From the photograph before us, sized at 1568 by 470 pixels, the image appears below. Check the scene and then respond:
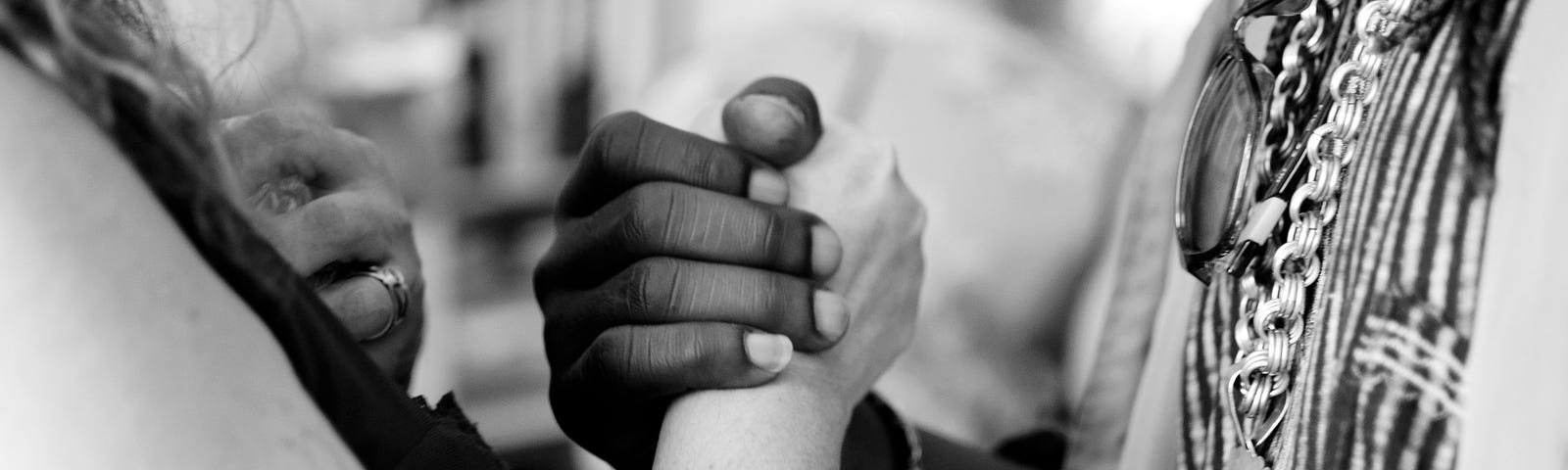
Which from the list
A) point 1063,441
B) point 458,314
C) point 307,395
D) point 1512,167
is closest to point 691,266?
point 307,395

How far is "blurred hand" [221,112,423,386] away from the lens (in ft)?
1.75

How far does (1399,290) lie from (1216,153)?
0.11m

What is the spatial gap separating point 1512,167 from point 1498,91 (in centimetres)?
4

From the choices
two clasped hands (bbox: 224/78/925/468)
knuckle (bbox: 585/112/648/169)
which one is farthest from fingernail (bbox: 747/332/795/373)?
knuckle (bbox: 585/112/648/169)

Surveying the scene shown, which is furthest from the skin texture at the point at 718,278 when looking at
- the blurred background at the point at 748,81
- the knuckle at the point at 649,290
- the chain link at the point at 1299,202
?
the chain link at the point at 1299,202

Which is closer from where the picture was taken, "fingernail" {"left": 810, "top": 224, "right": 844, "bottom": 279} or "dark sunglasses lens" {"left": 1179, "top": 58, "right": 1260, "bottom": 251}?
"dark sunglasses lens" {"left": 1179, "top": 58, "right": 1260, "bottom": 251}

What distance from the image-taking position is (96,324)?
1.12 feet

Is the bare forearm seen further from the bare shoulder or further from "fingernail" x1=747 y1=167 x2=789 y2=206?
the bare shoulder

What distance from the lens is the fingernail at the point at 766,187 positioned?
2.23 feet

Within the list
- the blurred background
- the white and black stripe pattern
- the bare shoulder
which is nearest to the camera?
the bare shoulder

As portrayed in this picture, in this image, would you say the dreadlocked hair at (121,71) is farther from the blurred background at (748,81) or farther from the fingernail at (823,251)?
the fingernail at (823,251)

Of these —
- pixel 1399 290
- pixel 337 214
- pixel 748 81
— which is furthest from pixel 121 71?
pixel 748 81

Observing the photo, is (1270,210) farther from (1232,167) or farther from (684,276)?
(684,276)

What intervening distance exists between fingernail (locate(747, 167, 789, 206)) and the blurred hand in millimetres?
191
